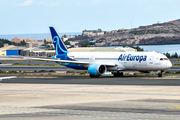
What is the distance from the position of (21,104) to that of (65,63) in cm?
3324

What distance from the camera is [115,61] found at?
5444cm

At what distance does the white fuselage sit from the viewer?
5094 cm

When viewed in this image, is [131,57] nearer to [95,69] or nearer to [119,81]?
[95,69]

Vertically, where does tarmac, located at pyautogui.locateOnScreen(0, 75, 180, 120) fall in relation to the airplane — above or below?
below

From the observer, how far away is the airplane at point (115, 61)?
5119cm

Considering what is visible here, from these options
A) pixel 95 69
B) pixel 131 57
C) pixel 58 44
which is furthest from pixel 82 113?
pixel 58 44

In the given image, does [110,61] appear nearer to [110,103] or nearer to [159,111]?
[110,103]

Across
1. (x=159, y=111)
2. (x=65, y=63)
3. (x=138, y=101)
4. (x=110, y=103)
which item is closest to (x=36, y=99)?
(x=110, y=103)

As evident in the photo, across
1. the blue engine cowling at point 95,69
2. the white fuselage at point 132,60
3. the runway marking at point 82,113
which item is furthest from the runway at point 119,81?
the runway marking at point 82,113

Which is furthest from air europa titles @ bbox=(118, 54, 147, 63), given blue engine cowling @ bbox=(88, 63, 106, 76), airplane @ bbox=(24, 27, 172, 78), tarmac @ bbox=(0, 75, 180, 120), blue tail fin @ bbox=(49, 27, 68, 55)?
tarmac @ bbox=(0, 75, 180, 120)

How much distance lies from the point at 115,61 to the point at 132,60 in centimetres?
307

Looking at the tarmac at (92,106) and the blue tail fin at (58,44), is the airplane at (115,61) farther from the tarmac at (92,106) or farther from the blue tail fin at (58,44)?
the tarmac at (92,106)

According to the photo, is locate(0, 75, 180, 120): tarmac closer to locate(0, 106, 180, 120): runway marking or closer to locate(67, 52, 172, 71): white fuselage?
locate(0, 106, 180, 120): runway marking

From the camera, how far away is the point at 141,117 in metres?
19.2
